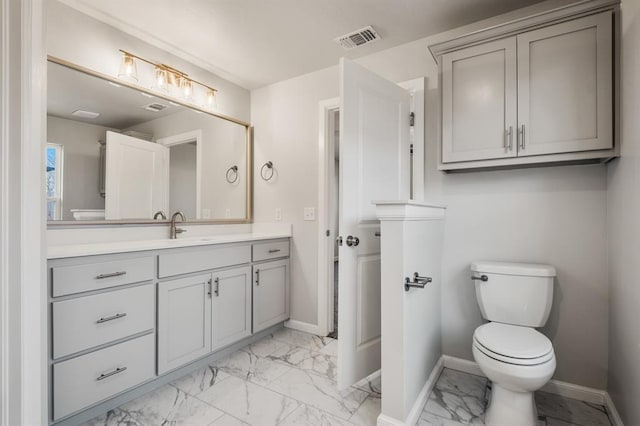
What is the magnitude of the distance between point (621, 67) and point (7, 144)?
2.69 meters

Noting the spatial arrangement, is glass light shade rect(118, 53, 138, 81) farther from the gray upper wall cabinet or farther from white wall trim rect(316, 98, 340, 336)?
the gray upper wall cabinet

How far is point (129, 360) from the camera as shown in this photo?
173 centimetres

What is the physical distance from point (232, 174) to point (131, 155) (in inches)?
35.7

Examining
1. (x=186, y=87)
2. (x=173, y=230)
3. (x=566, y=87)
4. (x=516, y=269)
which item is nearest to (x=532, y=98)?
(x=566, y=87)

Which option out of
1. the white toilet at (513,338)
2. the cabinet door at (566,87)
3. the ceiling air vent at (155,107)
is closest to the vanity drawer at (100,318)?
the ceiling air vent at (155,107)

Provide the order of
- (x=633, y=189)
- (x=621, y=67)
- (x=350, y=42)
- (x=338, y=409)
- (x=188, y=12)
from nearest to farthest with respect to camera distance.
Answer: (x=633, y=189) → (x=621, y=67) → (x=338, y=409) → (x=188, y=12) → (x=350, y=42)

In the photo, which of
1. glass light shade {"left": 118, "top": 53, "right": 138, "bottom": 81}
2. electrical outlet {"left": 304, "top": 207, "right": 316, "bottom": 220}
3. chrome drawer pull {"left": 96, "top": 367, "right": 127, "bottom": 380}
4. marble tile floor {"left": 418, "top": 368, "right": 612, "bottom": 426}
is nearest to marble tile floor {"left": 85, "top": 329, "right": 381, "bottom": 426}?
chrome drawer pull {"left": 96, "top": 367, "right": 127, "bottom": 380}

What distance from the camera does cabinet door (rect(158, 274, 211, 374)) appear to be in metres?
1.91

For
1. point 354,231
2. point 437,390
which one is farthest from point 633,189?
point 437,390

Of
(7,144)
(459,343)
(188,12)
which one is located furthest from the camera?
(459,343)

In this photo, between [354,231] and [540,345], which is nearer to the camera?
[540,345]

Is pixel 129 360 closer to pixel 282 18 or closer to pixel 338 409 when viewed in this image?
pixel 338 409

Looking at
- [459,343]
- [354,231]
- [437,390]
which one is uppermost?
[354,231]

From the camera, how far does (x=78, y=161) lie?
6.48 feet
